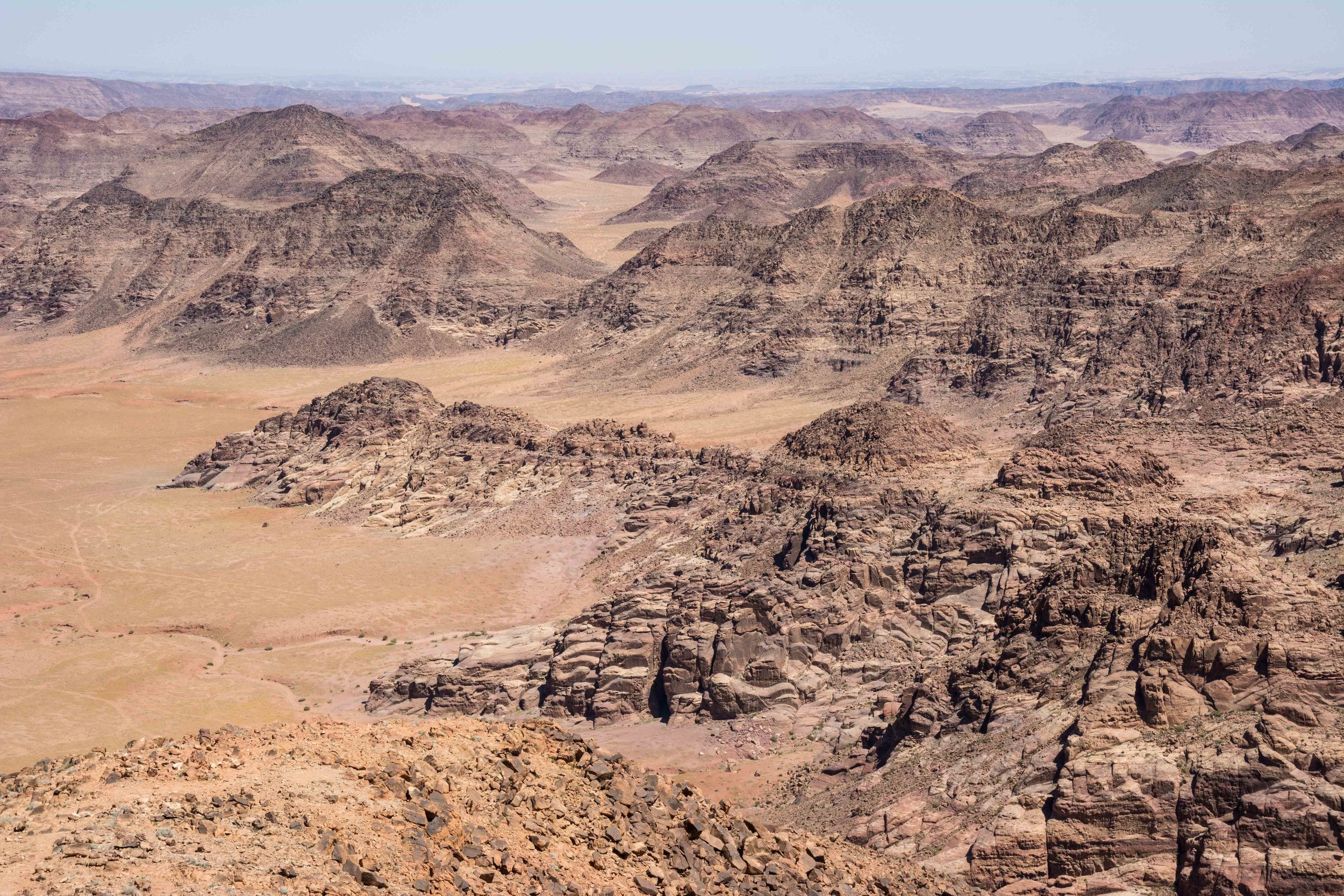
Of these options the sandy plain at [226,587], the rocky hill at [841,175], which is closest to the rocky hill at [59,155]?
the rocky hill at [841,175]

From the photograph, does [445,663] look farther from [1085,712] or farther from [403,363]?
[403,363]

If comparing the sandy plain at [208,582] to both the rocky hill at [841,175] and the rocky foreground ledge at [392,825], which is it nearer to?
the rocky foreground ledge at [392,825]

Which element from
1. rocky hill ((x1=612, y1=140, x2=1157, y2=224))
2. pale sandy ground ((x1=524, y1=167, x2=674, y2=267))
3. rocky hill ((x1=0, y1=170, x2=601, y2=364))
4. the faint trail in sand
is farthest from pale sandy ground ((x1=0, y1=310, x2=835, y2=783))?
rocky hill ((x1=612, y1=140, x2=1157, y2=224))

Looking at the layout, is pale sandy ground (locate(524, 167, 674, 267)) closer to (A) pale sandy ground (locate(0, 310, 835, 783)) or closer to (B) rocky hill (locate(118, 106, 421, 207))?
(B) rocky hill (locate(118, 106, 421, 207))

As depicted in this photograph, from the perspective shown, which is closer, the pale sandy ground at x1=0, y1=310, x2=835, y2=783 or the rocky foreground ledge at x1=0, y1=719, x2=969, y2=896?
the rocky foreground ledge at x1=0, y1=719, x2=969, y2=896

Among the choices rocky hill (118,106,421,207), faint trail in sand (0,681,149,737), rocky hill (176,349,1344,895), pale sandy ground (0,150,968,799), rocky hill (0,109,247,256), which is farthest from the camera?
rocky hill (0,109,247,256)

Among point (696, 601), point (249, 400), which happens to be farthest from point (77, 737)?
point (249, 400)

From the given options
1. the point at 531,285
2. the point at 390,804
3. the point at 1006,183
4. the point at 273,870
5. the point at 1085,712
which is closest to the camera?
the point at 273,870
